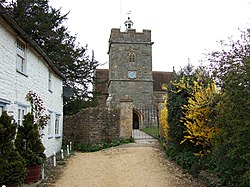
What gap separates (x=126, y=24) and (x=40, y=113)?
32557 millimetres

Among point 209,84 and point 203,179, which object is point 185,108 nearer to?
point 209,84

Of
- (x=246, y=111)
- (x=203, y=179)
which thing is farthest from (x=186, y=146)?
(x=246, y=111)

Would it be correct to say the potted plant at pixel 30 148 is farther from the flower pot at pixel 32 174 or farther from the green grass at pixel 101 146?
the green grass at pixel 101 146

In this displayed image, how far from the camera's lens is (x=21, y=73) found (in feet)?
33.6

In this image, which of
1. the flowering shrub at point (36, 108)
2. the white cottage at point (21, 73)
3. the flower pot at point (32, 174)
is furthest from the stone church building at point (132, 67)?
the flower pot at point (32, 174)

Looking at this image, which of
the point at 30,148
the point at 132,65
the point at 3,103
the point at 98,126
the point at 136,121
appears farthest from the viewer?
the point at 132,65

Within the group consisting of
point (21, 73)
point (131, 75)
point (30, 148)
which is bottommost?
point (30, 148)

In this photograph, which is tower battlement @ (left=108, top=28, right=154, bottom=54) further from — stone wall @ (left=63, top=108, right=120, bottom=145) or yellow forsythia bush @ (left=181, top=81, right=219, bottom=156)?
yellow forsythia bush @ (left=181, top=81, right=219, bottom=156)

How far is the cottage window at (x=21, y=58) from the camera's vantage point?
33.4 ft

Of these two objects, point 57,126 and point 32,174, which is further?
point 57,126

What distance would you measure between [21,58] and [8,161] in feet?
15.8

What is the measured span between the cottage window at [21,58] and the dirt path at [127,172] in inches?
159

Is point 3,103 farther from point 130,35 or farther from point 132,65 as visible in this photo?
point 130,35

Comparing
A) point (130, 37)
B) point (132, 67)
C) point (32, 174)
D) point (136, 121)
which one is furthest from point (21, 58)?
point (130, 37)
